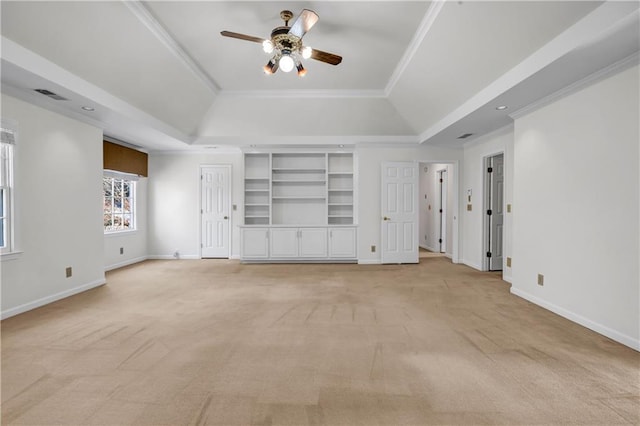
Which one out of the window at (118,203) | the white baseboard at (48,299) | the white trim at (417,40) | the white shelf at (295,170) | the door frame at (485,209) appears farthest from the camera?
the white shelf at (295,170)

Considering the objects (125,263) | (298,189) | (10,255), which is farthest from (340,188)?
(10,255)

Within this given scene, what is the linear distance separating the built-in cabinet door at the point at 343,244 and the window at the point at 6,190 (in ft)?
15.6

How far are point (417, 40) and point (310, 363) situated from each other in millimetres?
3636

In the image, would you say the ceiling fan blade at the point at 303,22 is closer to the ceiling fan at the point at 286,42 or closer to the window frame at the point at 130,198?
the ceiling fan at the point at 286,42

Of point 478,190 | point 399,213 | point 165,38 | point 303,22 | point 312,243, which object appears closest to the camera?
point 303,22

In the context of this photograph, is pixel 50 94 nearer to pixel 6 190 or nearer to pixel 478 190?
pixel 6 190

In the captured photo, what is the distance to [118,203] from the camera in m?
6.23

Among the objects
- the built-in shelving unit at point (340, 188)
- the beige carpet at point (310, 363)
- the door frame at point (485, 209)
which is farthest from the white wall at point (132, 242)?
the door frame at point (485, 209)

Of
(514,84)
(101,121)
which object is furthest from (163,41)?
(514,84)

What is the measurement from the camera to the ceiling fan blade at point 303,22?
8.45 feet

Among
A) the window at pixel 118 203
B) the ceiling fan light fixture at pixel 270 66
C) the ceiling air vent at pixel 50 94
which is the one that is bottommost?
the window at pixel 118 203

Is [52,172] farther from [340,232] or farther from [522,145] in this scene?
[522,145]

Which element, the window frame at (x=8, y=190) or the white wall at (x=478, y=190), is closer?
the window frame at (x=8, y=190)

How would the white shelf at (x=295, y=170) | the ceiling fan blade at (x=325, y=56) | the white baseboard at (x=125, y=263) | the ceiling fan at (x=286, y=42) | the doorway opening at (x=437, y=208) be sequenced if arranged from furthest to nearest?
the doorway opening at (x=437, y=208)
the white shelf at (x=295, y=170)
the white baseboard at (x=125, y=263)
the ceiling fan blade at (x=325, y=56)
the ceiling fan at (x=286, y=42)
